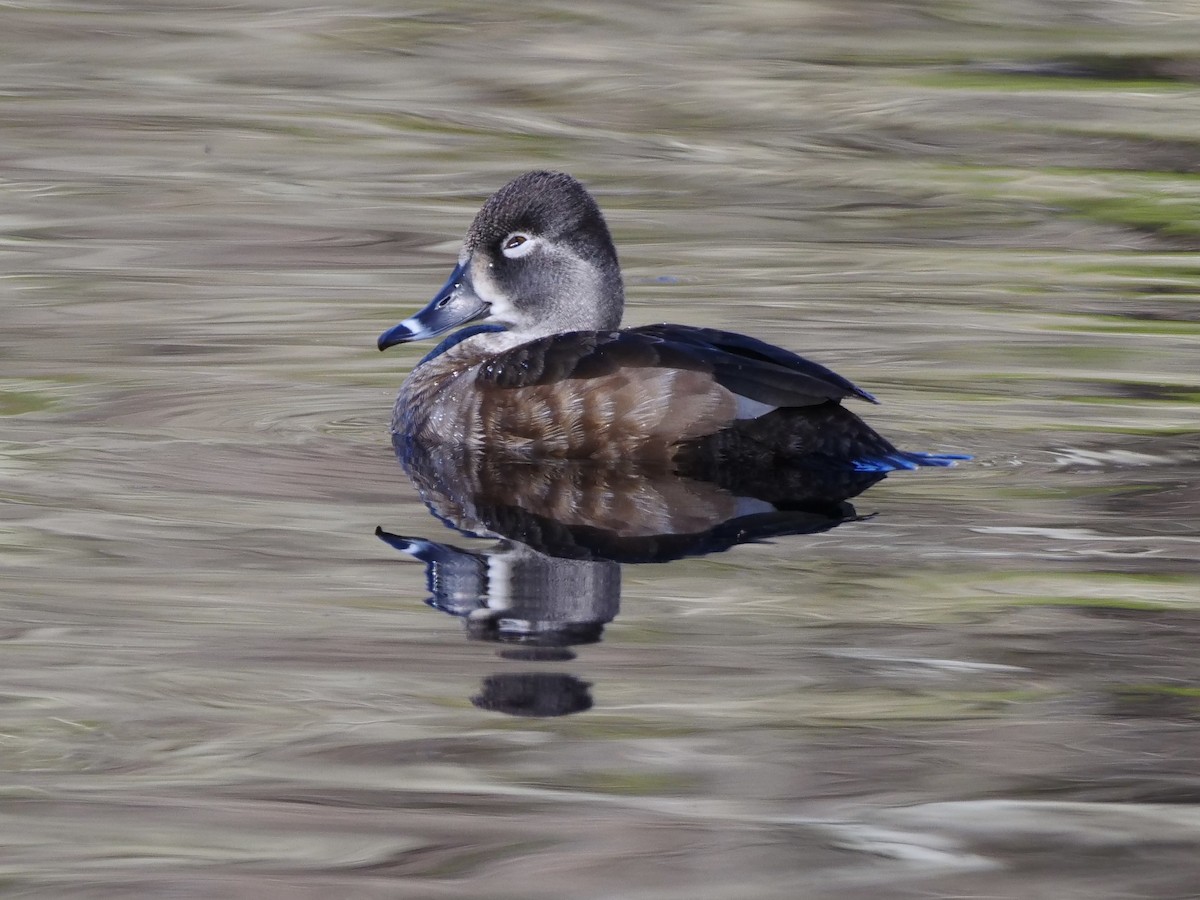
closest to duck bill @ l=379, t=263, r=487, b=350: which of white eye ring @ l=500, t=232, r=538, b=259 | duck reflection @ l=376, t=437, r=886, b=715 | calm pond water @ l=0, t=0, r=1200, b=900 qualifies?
white eye ring @ l=500, t=232, r=538, b=259

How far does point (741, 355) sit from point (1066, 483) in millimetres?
964

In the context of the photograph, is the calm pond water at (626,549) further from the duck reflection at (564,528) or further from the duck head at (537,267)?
the duck head at (537,267)

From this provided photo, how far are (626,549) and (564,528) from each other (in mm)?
277

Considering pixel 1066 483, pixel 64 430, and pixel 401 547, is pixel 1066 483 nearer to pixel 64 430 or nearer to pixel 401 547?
pixel 401 547

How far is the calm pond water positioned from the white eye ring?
0.71 m

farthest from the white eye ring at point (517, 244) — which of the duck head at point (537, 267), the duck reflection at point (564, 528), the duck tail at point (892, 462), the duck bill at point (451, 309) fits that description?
the duck tail at point (892, 462)

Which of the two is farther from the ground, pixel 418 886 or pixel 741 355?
pixel 741 355

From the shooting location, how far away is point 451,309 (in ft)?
24.1

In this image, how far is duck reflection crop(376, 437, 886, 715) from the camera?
463 centimetres

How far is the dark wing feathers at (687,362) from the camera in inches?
239

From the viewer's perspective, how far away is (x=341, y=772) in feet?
12.8

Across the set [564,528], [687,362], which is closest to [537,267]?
[687,362]

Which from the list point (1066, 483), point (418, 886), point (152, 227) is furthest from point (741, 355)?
point (152, 227)

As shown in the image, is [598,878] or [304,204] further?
[304,204]
